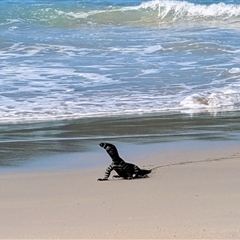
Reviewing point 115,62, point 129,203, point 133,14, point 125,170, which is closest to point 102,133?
point 125,170

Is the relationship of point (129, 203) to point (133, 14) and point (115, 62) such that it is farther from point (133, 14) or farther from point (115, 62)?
point (133, 14)

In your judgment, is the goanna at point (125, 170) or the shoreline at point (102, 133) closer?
the goanna at point (125, 170)

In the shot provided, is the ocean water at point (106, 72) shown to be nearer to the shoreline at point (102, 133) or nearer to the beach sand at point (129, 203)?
the shoreline at point (102, 133)

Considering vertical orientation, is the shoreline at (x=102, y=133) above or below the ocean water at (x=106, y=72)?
above

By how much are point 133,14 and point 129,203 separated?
22311 mm

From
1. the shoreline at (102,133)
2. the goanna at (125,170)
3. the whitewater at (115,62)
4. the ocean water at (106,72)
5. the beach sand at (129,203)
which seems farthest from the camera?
the whitewater at (115,62)

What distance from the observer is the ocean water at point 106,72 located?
8.59 m

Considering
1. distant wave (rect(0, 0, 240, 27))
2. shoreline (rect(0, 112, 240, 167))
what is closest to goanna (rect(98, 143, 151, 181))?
shoreline (rect(0, 112, 240, 167))

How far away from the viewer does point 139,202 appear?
180 inches

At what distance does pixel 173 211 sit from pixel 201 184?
32.1 inches

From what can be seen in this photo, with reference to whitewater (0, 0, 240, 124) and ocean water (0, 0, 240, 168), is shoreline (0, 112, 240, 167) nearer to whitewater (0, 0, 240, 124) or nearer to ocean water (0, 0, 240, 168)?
ocean water (0, 0, 240, 168)

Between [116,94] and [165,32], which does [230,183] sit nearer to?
[116,94]

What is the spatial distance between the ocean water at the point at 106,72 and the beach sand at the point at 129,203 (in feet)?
4.41

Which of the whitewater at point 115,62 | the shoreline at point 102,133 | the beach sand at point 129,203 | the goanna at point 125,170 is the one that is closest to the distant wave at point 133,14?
the whitewater at point 115,62
